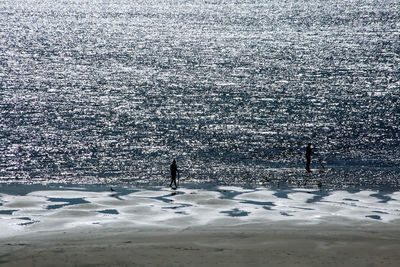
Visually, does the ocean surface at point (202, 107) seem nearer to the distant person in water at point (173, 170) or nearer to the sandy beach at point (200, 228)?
the distant person in water at point (173, 170)

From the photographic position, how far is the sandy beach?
22.3 meters

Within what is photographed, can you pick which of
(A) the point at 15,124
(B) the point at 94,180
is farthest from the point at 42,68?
(B) the point at 94,180

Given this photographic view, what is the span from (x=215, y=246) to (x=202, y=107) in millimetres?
51786

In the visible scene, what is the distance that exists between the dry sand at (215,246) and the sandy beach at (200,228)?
0.04 m

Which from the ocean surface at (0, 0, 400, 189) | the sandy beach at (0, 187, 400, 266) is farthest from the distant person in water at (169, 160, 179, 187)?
the ocean surface at (0, 0, 400, 189)

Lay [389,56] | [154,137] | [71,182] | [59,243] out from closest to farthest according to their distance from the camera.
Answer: [59,243] → [71,182] → [154,137] → [389,56]

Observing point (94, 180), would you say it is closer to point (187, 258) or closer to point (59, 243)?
point (59, 243)

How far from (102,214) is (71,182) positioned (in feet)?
39.3

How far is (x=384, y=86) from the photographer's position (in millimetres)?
88938

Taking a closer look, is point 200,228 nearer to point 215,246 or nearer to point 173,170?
point 215,246

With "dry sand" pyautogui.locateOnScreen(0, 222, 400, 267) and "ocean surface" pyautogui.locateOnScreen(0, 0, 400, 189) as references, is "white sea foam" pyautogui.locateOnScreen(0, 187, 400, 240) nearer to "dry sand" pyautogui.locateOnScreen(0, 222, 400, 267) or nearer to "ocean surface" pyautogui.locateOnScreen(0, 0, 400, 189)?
"dry sand" pyautogui.locateOnScreen(0, 222, 400, 267)

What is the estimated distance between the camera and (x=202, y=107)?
246 ft

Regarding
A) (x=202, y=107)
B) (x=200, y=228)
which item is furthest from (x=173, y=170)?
(x=202, y=107)

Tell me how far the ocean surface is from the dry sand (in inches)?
567
